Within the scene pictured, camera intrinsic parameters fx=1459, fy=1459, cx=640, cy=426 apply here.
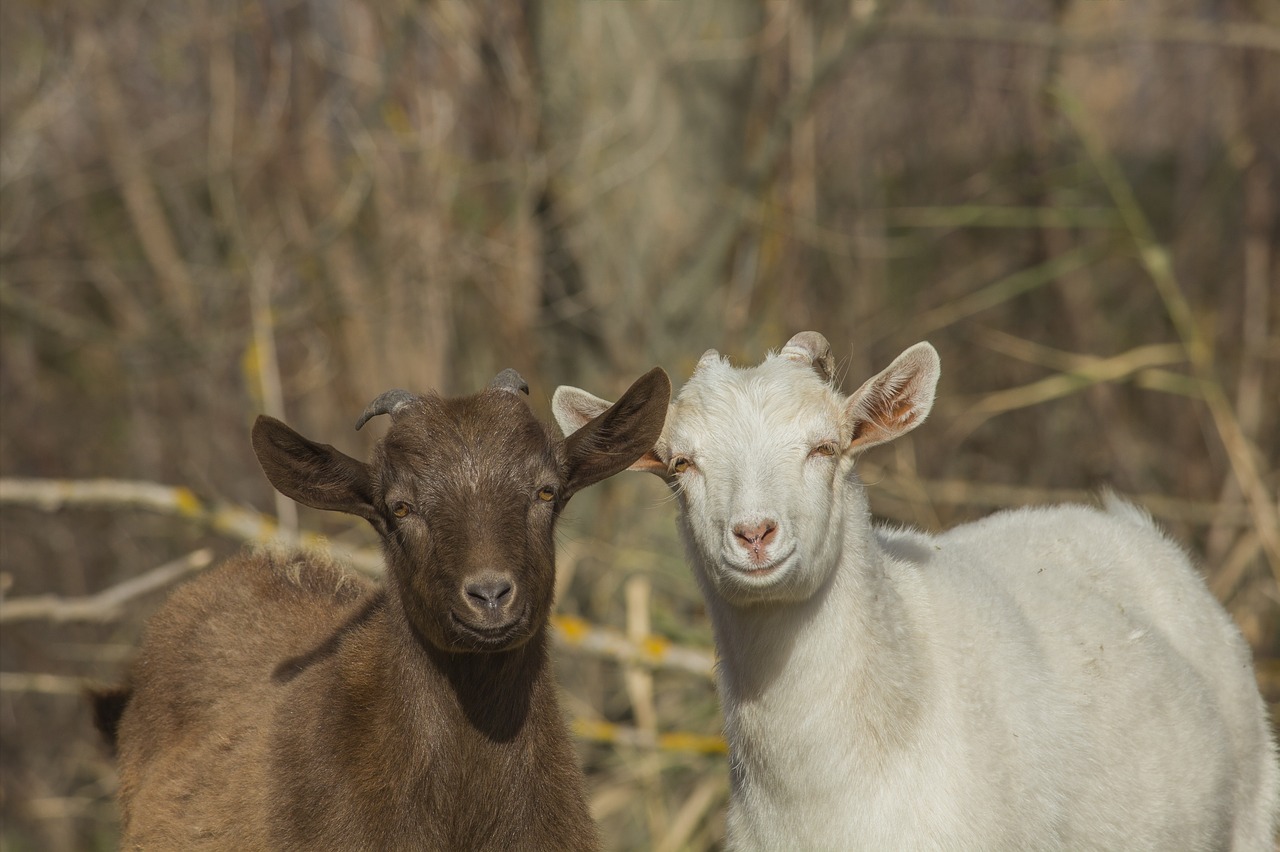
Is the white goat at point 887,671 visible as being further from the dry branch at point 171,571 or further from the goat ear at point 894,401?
the dry branch at point 171,571

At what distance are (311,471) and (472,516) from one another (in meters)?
0.64

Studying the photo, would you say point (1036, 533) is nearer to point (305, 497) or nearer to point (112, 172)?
point (305, 497)

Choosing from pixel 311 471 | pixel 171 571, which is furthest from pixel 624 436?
pixel 171 571

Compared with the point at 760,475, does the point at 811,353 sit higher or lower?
higher

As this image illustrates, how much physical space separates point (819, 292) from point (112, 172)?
6.90 meters

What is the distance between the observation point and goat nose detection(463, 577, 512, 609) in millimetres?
4500

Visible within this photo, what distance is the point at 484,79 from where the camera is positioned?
1188 cm

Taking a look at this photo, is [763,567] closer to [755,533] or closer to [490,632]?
[755,533]

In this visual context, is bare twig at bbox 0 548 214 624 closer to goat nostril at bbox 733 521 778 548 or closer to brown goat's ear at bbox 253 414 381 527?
brown goat's ear at bbox 253 414 381 527

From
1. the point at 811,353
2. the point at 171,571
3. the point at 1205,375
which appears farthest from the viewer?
the point at 1205,375

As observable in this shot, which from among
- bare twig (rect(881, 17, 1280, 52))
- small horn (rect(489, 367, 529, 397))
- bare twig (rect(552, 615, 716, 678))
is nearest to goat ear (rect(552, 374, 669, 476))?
small horn (rect(489, 367, 529, 397))

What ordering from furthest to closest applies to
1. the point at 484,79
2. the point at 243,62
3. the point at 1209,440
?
1. the point at 243,62
2. the point at 1209,440
3. the point at 484,79

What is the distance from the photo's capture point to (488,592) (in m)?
4.50

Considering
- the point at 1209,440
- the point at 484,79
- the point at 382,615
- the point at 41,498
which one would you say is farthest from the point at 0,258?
the point at 1209,440
